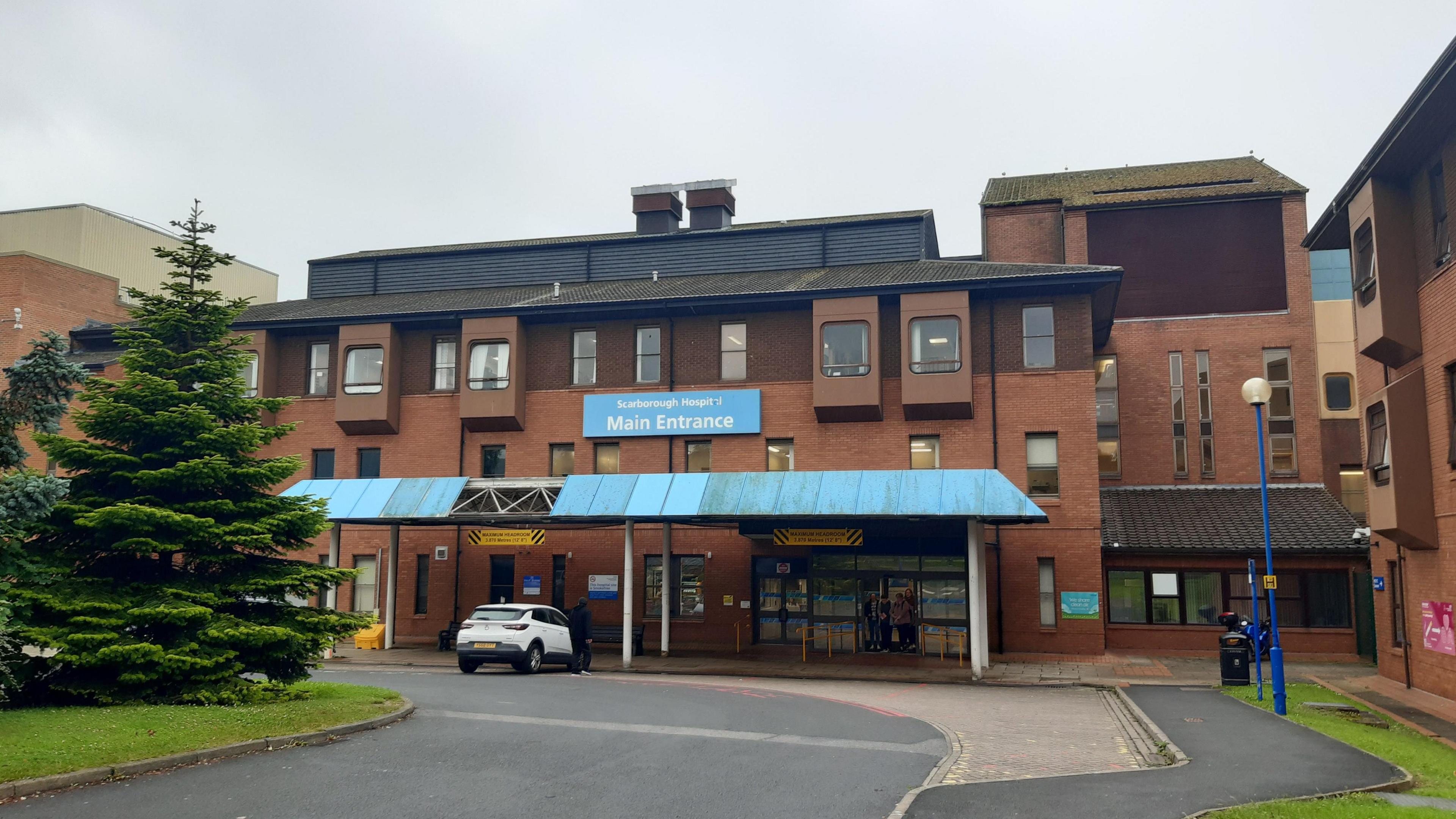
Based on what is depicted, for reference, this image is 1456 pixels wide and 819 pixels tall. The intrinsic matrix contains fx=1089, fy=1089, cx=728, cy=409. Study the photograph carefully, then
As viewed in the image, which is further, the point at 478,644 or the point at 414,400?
the point at 414,400

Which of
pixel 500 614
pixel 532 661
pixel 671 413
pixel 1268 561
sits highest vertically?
pixel 671 413

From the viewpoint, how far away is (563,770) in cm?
1166

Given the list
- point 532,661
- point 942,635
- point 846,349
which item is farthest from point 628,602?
point 846,349

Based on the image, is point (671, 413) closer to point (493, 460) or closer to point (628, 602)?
point (493, 460)

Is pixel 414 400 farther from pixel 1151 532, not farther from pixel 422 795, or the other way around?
pixel 422 795

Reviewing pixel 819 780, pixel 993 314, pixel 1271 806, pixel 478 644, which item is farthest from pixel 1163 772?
pixel 993 314

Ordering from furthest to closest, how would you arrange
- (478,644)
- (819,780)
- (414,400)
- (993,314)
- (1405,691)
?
(414,400)
(993,314)
(478,644)
(1405,691)
(819,780)

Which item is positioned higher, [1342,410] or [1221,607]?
[1342,410]

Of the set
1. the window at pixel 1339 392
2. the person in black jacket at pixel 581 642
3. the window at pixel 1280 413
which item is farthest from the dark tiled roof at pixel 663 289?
the window at pixel 1339 392

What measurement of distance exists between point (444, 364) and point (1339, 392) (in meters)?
27.7

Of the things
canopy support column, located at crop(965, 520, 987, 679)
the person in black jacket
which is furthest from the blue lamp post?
the person in black jacket

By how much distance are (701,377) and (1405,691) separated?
59.9 feet

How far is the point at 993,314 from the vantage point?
29.3 m

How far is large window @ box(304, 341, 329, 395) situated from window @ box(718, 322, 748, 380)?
41.2 feet
